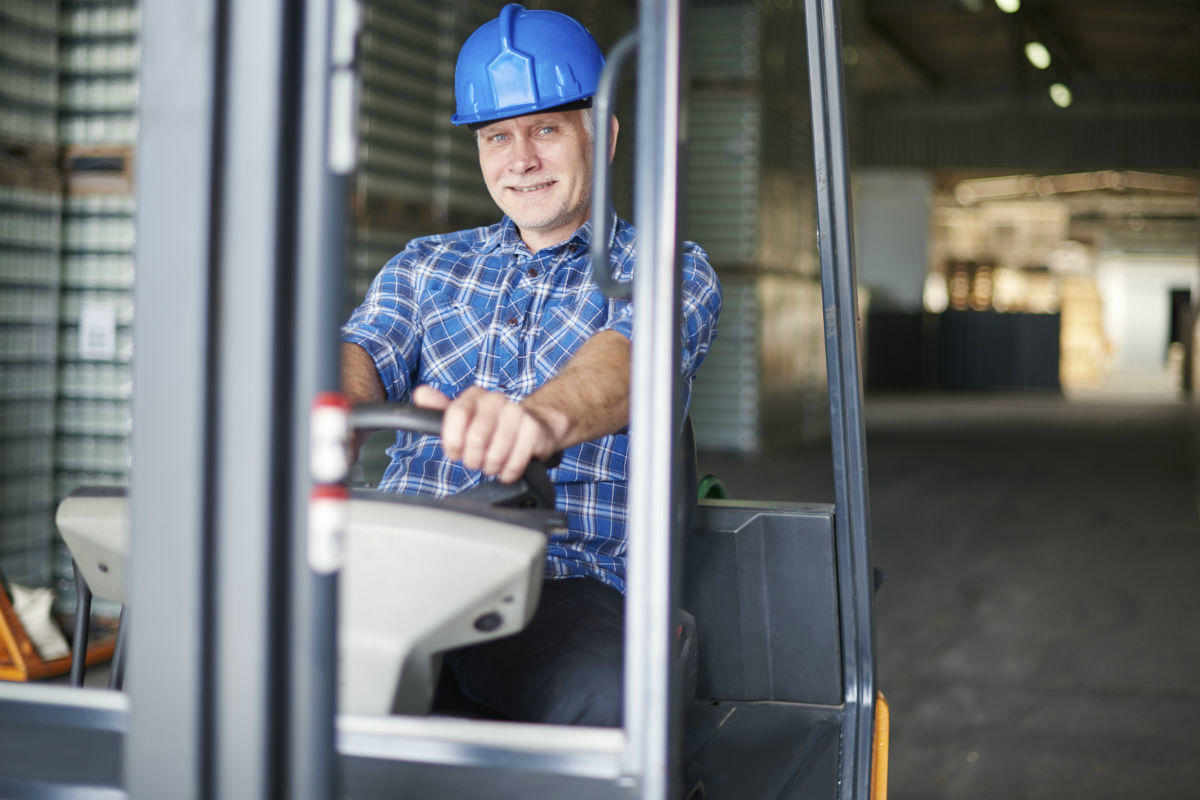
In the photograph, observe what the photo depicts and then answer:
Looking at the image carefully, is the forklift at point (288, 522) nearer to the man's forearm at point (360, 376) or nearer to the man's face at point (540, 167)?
the man's forearm at point (360, 376)

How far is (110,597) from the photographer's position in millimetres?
1568

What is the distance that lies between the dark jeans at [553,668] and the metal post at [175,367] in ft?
2.46

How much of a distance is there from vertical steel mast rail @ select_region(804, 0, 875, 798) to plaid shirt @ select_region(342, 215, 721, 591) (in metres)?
0.23

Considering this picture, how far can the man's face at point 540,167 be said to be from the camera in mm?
2098

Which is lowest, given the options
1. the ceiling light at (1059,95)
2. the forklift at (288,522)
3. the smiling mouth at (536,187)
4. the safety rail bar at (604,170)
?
the forklift at (288,522)

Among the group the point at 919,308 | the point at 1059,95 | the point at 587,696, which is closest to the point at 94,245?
the point at 587,696

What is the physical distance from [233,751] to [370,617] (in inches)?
13.0

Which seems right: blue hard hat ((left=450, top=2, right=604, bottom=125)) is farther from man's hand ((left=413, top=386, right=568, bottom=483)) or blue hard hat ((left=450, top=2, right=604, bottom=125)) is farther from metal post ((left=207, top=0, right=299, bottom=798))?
metal post ((left=207, top=0, right=299, bottom=798))

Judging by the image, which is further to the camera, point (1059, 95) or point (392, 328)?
point (1059, 95)

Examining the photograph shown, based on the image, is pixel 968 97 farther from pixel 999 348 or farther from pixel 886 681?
pixel 886 681

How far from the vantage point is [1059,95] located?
19875 mm

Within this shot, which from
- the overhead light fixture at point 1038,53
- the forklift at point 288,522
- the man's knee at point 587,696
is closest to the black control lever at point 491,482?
the forklift at point 288,522

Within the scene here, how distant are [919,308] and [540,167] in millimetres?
22220

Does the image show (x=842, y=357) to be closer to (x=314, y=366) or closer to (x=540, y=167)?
(x=540, y=167)
